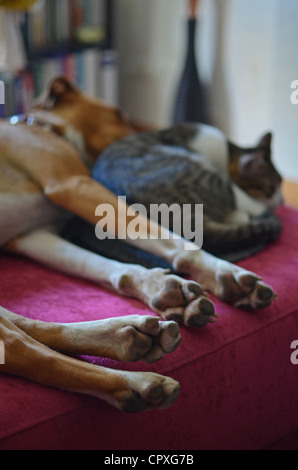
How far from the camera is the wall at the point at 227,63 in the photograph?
3.25 m

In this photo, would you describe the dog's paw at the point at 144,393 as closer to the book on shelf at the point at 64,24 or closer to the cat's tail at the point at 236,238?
the cat's tail at the point at 236,238

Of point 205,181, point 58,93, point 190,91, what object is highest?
point 58,93

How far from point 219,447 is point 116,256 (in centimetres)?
55

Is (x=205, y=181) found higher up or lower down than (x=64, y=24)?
lower down

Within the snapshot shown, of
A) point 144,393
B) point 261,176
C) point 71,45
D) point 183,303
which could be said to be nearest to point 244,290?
point 183,303

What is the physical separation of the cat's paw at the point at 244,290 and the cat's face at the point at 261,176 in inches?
23.2

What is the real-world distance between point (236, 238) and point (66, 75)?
2774 mm

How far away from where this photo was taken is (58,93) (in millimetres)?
1940

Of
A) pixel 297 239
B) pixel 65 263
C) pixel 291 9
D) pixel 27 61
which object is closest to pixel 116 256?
pixel 65 263

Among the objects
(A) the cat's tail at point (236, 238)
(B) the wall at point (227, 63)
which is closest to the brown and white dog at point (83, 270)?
(A) the cat's tail at point (236, 238)

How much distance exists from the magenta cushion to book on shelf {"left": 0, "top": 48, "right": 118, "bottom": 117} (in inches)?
82.8

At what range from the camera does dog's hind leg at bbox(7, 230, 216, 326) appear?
1.14 metres

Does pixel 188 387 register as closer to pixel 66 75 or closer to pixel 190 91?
pixel 190 91

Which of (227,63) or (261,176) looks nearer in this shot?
(261,176)
